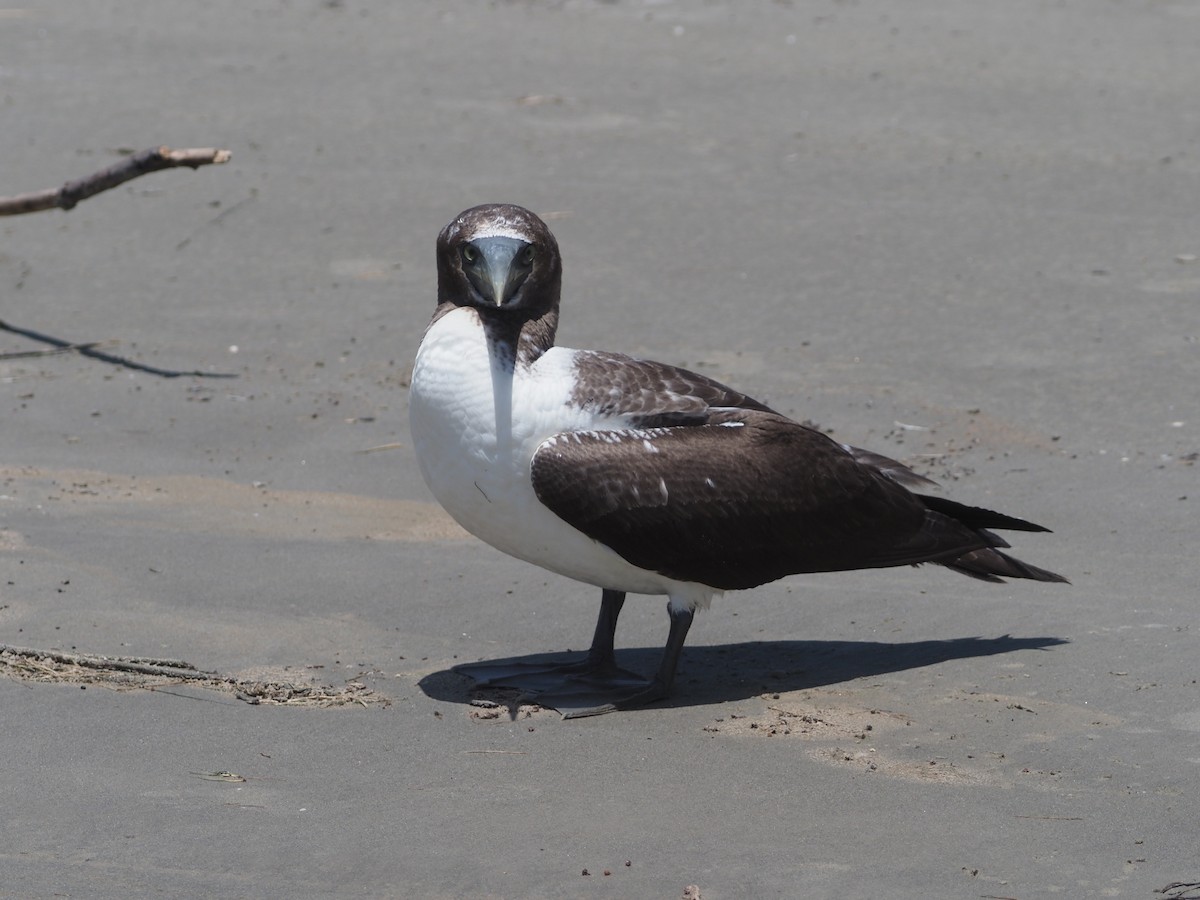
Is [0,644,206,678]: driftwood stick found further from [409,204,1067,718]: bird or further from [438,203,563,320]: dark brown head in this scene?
[438,203,563,320]: dark brown head

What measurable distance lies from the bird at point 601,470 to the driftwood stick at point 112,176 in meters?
4.06

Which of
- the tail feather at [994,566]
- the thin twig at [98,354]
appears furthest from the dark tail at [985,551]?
the thin twig at [98,354]

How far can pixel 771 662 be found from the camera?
6.42m

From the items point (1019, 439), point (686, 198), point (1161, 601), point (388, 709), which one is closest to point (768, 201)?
point (686, 198)

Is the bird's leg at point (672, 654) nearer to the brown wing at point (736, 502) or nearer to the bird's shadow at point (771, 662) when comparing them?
the bird's shadow at point (771, 662)

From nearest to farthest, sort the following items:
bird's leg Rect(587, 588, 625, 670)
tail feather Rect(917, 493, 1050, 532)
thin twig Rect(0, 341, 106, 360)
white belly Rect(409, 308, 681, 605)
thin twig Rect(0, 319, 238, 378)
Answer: white belly Rect(409, 308, 681, 605)
bird's leg Rect(587, 588, 625, 670)
tail feather Rect(917, 493, 1050, 532)
thin twig Rect(0, 319, 238, 378)
thin twig Rect(0, 341, 106, 360)

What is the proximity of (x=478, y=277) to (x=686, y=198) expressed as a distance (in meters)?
6.32

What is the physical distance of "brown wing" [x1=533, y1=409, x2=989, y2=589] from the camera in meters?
5.78

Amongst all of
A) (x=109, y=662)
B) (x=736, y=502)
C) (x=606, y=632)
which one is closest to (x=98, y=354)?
(x=109, y=662)

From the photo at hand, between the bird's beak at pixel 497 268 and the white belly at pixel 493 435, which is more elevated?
the bird's beak at pixel 497 268

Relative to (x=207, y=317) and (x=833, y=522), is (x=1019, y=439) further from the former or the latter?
(x=207, y=317)

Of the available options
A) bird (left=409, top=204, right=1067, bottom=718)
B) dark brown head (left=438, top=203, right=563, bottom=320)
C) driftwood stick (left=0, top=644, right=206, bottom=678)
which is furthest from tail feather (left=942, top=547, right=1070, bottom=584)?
driftwood stick (left=0, top=644, right=206, bottom=678)

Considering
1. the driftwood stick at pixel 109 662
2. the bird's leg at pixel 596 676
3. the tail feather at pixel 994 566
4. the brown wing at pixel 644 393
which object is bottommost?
the driftwood stick at pixel 109 662

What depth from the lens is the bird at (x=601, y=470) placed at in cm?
578
